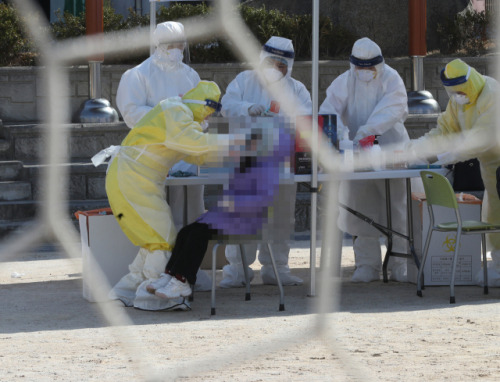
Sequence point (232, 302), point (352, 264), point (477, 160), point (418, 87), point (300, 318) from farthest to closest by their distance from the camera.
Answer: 1. point (418, 87)
2. point (352, 264)
3. point (477, 160)
4. point (232, 302)
5. point (300, 318)

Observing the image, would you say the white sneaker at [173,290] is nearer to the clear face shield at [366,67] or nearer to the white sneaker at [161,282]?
the white sneaker at [161,282]

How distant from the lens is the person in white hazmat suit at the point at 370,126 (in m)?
Answer: 5.45

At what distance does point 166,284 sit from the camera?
15.1ft

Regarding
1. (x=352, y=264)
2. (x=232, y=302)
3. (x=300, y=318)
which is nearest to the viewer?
(x=300, y=318)

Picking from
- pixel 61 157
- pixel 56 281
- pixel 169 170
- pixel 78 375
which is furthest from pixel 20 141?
pixel 78 375

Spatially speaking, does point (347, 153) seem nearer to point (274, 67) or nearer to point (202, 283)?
point (274, 67)

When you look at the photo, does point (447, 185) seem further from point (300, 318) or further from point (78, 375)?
point (78, 375)

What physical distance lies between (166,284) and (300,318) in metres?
0.58

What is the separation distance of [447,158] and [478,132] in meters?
0.19

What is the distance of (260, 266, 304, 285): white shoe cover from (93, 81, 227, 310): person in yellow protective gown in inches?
34.8

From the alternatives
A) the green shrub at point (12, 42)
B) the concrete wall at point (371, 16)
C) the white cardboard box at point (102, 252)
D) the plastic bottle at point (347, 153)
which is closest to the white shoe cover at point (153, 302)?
the white cardboard box at point (102, 252)

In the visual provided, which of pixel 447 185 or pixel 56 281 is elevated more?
pixel 447 185

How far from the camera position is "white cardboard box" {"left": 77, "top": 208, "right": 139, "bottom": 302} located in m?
4.98

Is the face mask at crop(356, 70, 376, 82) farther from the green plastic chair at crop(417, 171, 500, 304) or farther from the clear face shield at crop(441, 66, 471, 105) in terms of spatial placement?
the green plastic chair at crop(417, 171, 500, 304)
